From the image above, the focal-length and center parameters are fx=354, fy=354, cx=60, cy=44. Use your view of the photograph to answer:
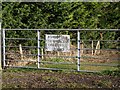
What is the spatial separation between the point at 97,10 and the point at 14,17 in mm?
3914

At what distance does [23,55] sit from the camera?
13.0m

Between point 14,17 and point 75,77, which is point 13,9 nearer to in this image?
point 14,17

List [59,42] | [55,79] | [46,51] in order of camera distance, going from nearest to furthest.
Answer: [55,79] → [59,42] → [46,51]

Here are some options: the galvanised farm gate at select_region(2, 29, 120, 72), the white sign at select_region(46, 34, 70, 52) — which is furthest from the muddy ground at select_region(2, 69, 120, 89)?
the white sign at select_region(46, 34, 70, 52)

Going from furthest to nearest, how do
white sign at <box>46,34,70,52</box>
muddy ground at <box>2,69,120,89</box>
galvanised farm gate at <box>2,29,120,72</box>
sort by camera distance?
1. white sign at <box>46,34,70,52</box>
2. galvanised farm gate at <box>2,29,120,72</box>
3. muddy ground at <box>2,69,120,89</box>

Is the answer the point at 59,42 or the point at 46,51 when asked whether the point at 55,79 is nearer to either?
the point at 59,42

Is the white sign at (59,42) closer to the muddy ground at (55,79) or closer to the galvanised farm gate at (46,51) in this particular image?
the galvanised farm gate at (46,51)

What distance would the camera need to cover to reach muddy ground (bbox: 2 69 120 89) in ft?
27.9

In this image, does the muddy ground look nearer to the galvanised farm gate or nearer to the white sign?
the galvanised farm gate

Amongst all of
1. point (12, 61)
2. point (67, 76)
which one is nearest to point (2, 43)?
point (12, 61)

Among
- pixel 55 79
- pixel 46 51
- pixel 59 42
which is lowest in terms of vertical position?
pixel 55 79

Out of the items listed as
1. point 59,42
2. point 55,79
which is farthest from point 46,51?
point 55,79

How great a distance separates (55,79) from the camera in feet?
30.8

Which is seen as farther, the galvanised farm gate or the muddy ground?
the galvanised farm gate
